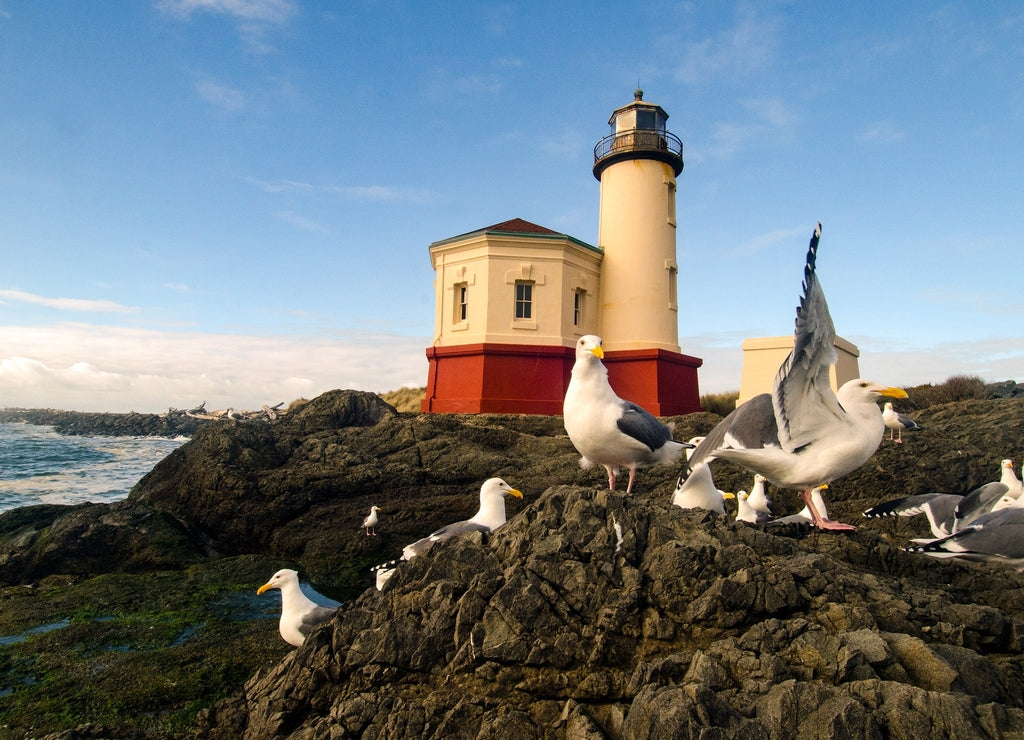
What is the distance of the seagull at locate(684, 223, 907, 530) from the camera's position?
192 inches

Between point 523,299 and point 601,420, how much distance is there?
13.7 m

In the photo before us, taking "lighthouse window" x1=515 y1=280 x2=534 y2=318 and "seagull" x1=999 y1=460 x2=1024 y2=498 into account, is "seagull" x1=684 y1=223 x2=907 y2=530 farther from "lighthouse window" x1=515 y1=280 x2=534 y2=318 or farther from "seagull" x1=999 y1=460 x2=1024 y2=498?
"lighthouse window" x1=515 y1=280 x2=534 y2=318

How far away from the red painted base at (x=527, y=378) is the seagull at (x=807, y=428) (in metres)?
13.2

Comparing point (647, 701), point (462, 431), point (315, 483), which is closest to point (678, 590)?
point (647, 701)

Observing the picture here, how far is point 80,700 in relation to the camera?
4855mm

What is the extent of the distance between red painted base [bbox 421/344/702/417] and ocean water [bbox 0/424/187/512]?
932cm

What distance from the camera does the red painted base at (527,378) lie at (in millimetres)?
18812

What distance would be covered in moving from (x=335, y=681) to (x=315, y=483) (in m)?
7.96

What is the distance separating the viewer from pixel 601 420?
655 centimetres

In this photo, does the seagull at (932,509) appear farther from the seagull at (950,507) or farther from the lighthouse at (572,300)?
the lighthouse at (572,300)

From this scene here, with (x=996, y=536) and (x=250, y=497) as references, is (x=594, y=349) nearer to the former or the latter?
(x=996, y=536)

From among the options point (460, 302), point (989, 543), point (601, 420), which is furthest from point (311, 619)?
point (460, 302)

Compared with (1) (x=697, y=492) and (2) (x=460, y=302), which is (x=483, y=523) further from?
(2) (x=460, y=302)

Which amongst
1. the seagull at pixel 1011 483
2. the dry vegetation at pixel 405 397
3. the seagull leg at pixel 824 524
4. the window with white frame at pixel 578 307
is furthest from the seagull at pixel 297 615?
the dry vegetation at pixel 405 397
